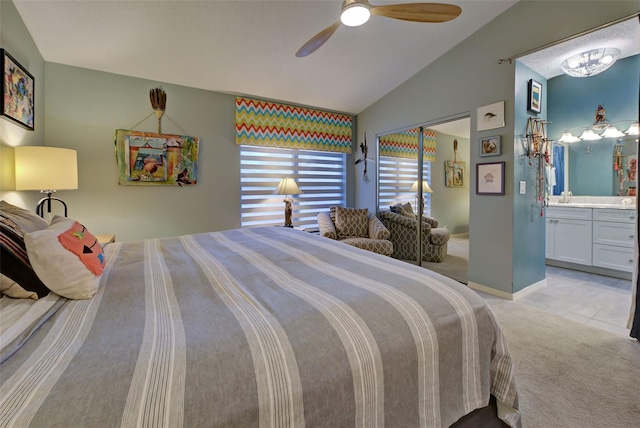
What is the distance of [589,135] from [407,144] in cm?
251

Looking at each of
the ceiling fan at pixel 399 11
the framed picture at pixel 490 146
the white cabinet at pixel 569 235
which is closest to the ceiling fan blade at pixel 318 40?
the ceiling fan at pixel 399 11

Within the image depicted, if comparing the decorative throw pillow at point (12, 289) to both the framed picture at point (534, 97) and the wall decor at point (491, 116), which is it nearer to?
the wall decor at point (491, 116)

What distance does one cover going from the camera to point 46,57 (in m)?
2.76

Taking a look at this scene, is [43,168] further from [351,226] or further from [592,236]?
[592,236]

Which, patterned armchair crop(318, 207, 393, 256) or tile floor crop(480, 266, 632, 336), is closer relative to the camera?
tile floor crop(480, 266, 632, 336)

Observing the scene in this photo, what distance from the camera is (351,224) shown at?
4156 mm

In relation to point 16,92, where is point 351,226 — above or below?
below

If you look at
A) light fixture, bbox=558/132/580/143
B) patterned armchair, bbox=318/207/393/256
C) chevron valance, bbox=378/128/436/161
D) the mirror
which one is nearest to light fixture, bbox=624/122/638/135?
the mirror

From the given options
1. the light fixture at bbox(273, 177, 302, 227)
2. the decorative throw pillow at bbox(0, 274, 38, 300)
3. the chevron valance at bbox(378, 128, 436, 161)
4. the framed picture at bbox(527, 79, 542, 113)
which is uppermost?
the framed picture at bbox(527, 79, 542, 113)

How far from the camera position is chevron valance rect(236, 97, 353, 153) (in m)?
3.89

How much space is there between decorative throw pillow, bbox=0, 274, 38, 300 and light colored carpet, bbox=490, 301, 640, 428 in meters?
2.26

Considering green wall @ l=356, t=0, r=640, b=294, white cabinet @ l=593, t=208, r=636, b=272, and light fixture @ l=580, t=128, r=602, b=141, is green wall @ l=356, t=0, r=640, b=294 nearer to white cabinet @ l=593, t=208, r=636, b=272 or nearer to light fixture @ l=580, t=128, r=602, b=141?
white cabinet @ l=593, t=208, r=636, b=272

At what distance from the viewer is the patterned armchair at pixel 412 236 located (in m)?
3.81

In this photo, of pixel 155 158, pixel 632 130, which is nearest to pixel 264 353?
pixel 155 158
